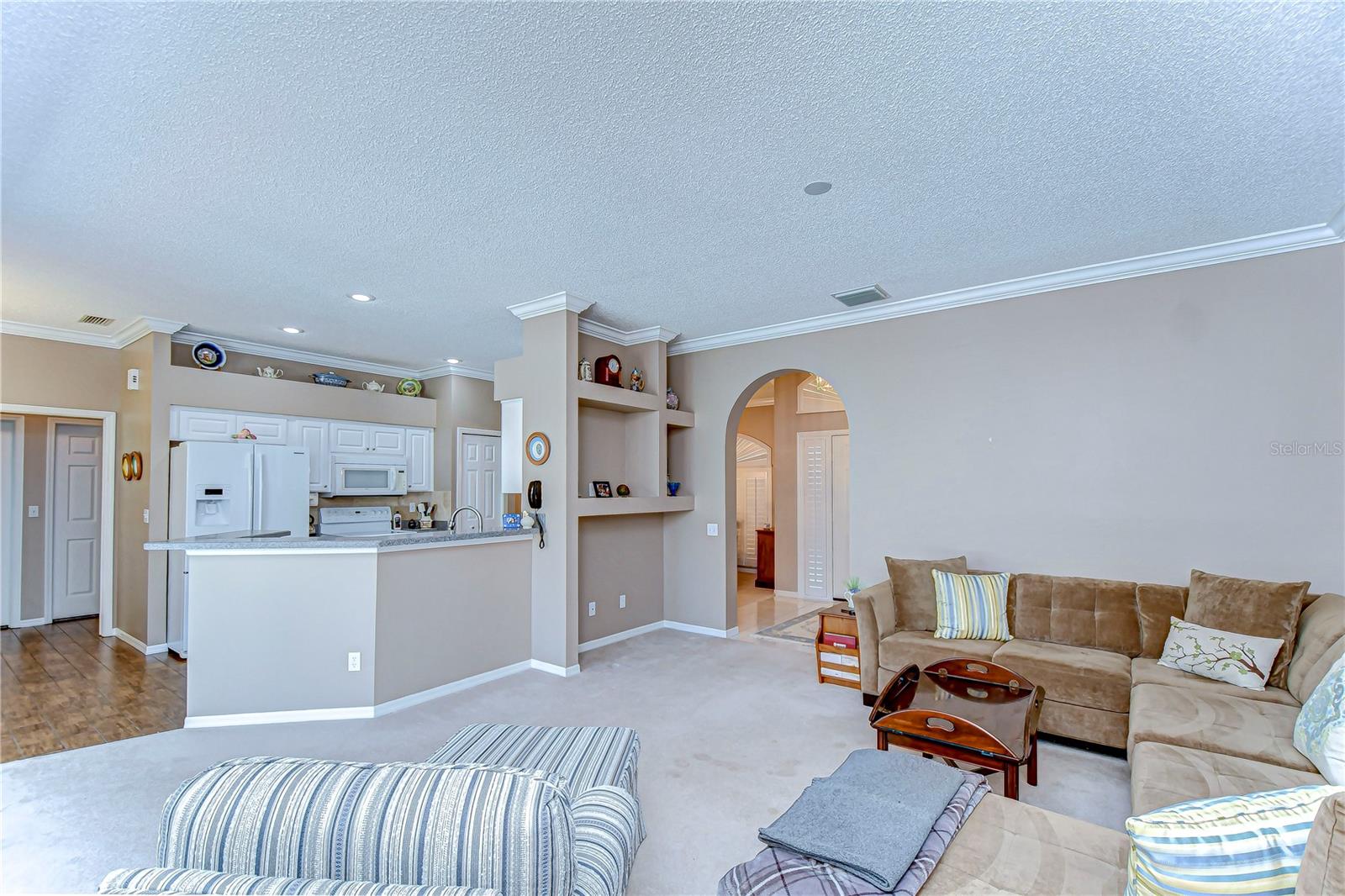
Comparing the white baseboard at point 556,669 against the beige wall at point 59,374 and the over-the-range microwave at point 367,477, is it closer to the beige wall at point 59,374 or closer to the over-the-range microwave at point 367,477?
the over-the-range microwave at point 367,477

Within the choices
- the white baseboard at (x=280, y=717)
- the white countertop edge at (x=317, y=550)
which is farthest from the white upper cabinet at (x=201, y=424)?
the white baseboard at (x=280, y=717)

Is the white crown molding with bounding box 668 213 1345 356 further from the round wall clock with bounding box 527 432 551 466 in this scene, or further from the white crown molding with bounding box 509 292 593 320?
the round wall clock with bounding box 527 432 551 466

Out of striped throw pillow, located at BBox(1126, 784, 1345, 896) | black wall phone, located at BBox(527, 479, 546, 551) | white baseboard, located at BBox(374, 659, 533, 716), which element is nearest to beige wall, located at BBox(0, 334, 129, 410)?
black wall phone, located at BBox(527, 479, 546, 551)

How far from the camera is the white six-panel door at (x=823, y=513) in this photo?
7.12 metres

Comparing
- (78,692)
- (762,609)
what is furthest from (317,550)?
(762,609)

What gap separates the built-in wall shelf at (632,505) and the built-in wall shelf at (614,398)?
0.77 metres

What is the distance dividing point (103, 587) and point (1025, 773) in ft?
23.9

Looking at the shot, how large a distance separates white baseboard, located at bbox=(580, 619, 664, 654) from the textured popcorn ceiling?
2911 mm

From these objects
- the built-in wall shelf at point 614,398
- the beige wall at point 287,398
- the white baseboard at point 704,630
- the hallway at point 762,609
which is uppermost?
the beige wall at point 287,398

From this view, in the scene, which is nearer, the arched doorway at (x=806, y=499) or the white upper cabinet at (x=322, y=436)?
the white upper cabinet at (x=322, y=436)

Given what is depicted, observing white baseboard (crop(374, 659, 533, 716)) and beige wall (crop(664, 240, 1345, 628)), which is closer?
beige wall (crop(664, 240, 1345, 628))

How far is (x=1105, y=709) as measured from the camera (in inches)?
121

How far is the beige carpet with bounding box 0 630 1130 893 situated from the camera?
7.73 feet

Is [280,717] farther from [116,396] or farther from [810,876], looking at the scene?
[116,396]
